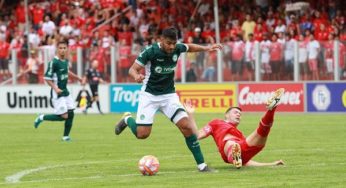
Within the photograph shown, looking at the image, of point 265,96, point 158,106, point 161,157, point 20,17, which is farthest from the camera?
point 20,17

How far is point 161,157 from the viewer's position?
18172 millimetres

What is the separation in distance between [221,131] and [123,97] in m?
22.0

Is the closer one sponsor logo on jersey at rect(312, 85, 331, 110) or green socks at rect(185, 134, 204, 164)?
green socks at rect(185, 134, 204, 164)

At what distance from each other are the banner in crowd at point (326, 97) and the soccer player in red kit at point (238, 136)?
17.3 meters

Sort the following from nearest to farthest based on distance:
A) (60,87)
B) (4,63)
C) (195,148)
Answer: (195,148)
(60,87)
(4,63)

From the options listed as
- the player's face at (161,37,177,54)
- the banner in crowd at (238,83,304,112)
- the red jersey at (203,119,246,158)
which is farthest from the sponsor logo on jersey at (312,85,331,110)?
the player's face at (161,37,177,54)

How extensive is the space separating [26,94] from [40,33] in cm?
337

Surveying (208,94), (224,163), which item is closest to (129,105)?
(208,94)

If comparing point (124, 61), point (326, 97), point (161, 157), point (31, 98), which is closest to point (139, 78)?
point (161, 157)

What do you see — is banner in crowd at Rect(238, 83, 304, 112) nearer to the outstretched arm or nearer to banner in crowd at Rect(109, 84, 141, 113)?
banner in crowd at Rect(109, 84, 141, 113)

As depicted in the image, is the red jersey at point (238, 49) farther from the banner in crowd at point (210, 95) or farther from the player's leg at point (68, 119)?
the player's leg at point (68, 119)

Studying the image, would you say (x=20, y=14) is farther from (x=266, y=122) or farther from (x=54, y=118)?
(x=266, y=122)

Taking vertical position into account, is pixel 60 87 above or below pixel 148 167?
above

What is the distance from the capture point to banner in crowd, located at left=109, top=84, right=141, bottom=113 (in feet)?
122
